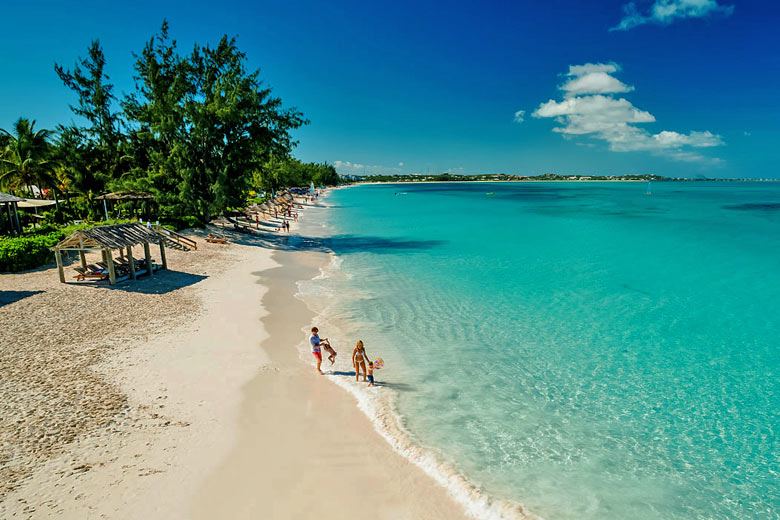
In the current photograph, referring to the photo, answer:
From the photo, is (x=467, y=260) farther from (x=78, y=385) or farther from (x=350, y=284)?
(x=78, y=385)

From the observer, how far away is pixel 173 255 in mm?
26469

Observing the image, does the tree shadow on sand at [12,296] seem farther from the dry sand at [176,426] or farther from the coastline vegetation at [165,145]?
the coastline vegetation at [165,145]

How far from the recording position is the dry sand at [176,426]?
7438 mm

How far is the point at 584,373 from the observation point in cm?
1343

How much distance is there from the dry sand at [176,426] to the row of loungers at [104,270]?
9.72ft

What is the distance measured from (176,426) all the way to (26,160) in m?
36.6

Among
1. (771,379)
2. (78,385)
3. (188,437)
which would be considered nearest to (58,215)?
(78,385)

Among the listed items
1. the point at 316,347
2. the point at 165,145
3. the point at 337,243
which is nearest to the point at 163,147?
the point at 165,145

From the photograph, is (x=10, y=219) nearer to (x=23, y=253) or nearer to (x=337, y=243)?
(x=23, y=253)

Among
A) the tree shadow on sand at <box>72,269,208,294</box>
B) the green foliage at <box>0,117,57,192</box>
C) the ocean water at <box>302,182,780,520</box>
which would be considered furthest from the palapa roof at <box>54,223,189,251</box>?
the green foliage at <box>0,117,57,192</box>

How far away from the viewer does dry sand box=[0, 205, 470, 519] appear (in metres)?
7.44

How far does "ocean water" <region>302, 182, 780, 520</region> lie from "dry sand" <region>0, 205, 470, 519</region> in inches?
74.2

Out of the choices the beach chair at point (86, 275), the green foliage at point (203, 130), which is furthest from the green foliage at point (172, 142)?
the beach chair at point (86, 275)

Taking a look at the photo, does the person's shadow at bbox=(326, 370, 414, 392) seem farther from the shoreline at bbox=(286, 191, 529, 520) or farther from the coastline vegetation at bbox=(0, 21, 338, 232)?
the coastline vegetation at bbox=(0, 21, 338, 232)
